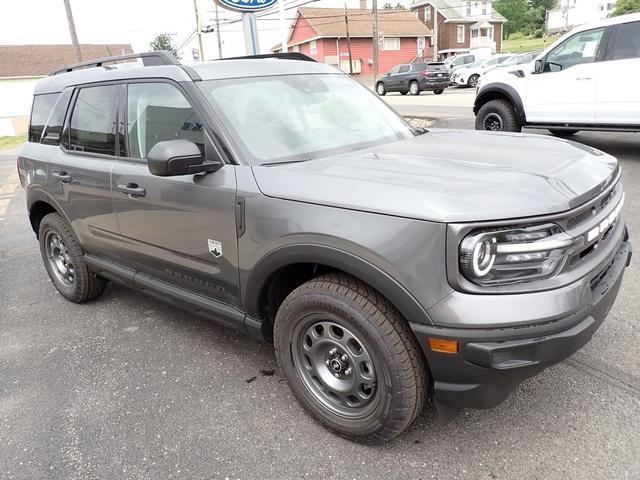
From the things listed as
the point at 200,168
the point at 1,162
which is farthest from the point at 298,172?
the point at 1,162

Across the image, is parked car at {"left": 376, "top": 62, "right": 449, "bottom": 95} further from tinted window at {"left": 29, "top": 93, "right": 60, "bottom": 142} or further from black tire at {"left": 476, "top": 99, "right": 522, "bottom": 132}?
tinted window at {"left": 29, "top": 93, "right": 60, "bottom": 142}

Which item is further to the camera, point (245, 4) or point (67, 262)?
point (245, 4)

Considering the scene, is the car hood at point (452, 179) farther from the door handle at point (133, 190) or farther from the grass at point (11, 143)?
the grass at point (11, 143)

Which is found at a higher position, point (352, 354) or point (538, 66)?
point (538, 66)

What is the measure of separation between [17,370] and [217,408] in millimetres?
1569

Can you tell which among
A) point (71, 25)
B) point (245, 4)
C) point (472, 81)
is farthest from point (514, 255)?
point (71, 25)

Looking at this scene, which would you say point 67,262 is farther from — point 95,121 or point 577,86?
point 577,86

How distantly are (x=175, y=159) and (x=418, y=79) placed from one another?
25.7 meters

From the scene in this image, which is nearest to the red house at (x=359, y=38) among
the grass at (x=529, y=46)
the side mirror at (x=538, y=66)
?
the grass at (x=529, y=46)

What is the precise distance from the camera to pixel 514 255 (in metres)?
2.00

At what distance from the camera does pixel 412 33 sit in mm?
49781

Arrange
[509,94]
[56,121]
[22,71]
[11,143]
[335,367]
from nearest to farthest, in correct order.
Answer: [335,367] < [56,121] < [509,94] < [11,143] < [22,71]

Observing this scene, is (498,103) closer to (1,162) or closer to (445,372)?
(445,372)

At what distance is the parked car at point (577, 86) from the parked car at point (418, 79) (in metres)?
17.6
